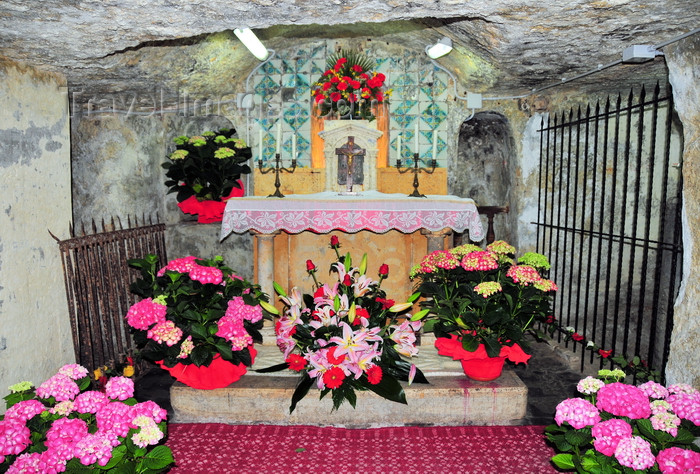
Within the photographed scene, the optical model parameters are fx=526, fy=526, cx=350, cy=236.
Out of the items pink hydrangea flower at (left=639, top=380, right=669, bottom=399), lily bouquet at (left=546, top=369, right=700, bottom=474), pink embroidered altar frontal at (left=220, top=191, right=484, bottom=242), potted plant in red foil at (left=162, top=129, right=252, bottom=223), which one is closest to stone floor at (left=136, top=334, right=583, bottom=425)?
pink embroidered altar frontal at (left=220, top=191, right=484, bottom=242)

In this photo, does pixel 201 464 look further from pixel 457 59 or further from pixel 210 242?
pixel 457 59

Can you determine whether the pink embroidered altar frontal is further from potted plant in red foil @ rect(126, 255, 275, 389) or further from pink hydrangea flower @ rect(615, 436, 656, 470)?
pink hydrangea flower @ rect(615, 436, 656, 470)

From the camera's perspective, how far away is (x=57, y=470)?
2.11 m

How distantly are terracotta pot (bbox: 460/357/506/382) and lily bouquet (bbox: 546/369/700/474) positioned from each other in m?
1.22

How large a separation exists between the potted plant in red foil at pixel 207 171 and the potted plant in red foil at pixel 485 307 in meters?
3.24

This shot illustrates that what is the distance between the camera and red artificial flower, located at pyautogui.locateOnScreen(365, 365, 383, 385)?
352 centimetres

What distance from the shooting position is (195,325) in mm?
3656

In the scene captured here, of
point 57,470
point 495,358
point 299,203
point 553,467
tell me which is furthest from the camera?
point 299,203

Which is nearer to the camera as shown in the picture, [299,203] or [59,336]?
[59,336]

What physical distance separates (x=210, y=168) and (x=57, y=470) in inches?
179

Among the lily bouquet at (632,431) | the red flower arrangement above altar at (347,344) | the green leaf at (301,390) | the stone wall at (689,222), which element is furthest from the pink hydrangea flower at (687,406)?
the green leaf at (301,390)

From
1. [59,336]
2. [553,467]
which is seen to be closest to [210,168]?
[59,336]

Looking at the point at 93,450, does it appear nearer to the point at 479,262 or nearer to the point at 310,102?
the point at 479,262

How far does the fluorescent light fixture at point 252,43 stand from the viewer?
541 centimetres
